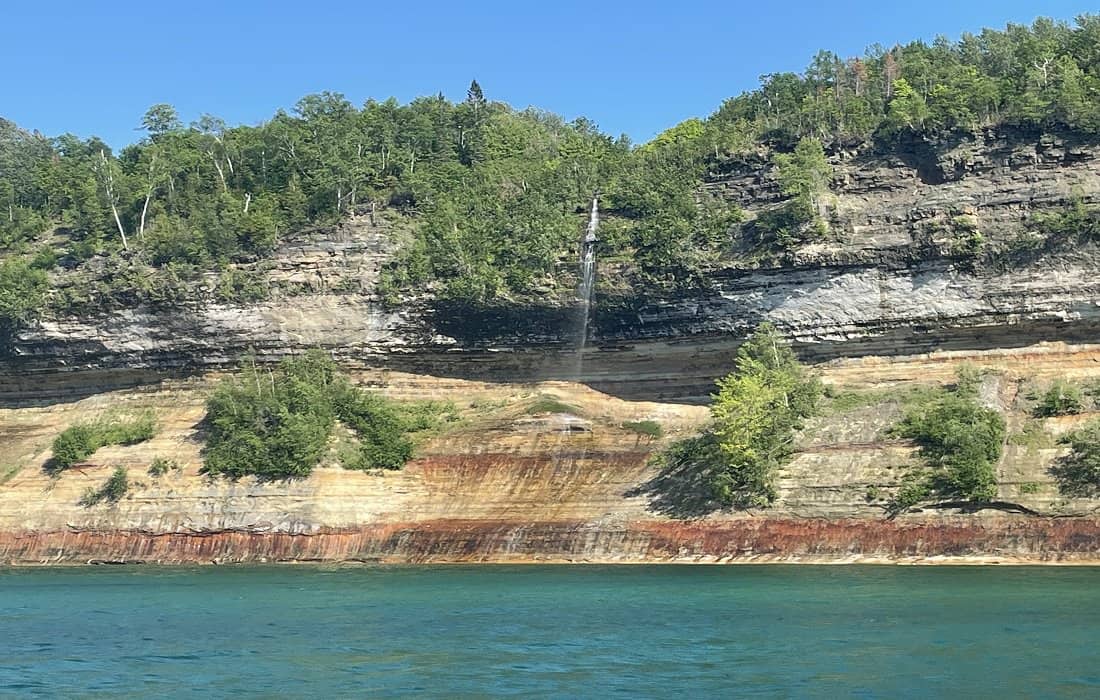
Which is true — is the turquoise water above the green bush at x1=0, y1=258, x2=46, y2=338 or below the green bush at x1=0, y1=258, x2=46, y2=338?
below

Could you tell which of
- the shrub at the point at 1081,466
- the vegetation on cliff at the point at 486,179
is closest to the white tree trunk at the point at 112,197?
the vegetation on cliff at the point at 486,179

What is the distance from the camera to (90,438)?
7900cm

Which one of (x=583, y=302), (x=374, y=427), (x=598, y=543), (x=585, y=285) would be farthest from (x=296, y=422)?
(x=598, y=543)

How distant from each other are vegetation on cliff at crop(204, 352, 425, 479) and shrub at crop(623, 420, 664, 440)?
13.0 meters

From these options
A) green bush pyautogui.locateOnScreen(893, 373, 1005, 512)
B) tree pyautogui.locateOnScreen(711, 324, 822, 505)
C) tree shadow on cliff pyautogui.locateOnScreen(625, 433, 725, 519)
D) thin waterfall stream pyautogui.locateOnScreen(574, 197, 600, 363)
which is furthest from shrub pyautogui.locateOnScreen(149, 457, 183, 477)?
green bush pyautogui.locateOnScreen(893, 373, 1005, 512)

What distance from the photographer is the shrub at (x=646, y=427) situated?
76125 mm

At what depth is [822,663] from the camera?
32.5 meters

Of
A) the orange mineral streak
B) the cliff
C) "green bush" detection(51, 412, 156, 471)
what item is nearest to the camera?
the orange mineral streak

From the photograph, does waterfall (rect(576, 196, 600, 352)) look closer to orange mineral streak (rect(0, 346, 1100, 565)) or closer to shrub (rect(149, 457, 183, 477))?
orange mineral streak (rect(0, 346, 1100, 565))

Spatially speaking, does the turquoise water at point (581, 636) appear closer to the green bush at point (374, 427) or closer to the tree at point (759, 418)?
the tree at point (759, 418)

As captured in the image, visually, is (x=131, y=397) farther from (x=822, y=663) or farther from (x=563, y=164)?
(x=822, y=663)

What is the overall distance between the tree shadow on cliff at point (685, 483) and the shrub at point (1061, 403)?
639 inches

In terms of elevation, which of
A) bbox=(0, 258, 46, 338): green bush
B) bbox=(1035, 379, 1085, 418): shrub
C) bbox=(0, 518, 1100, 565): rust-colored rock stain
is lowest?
bbox=(0, 518, 1100, 565): rust-colored rock stain

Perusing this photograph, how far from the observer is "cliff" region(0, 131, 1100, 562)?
206ft
